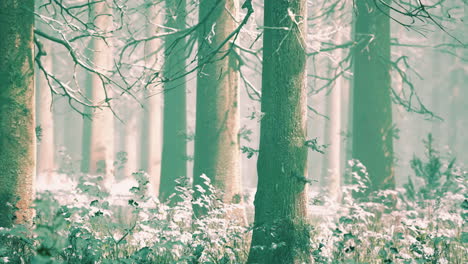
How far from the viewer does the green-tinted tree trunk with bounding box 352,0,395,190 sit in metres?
11.3

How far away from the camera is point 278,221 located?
5.94 m

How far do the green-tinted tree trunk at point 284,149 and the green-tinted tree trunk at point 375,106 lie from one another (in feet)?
18.2

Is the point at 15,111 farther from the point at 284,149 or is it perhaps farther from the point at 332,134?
the point at 332,134

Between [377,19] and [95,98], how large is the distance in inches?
370

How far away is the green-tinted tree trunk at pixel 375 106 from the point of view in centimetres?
1129

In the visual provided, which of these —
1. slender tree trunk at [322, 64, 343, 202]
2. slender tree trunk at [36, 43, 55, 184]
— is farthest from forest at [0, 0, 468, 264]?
slender tree trunk at [322, 64, 343, 202]

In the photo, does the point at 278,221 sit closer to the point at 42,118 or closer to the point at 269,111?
the point at 269,111

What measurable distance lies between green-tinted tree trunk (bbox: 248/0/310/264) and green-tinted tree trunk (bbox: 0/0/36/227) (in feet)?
10.6

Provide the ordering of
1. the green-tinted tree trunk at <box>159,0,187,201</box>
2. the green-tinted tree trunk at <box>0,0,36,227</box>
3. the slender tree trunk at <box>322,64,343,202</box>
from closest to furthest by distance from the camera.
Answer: the green-tinted tree trunk at <box>0,0,36,227</box>, the green-tinted tree trunk at <box>159,0,187,201</box>, the slender tree trunk at <box>322,64,343,202</box>

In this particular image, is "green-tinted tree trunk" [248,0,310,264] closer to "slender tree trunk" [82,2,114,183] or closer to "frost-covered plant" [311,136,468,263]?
"frost-covered plant" [311,136,468,263]

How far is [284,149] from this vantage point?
6.03m

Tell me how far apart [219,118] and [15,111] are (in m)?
3.69

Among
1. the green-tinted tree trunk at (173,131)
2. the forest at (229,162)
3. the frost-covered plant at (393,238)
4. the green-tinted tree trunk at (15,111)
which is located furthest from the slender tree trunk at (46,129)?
the green-tinted tree trunk at (15,111)

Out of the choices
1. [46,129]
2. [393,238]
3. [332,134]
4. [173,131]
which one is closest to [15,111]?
[393,238]
